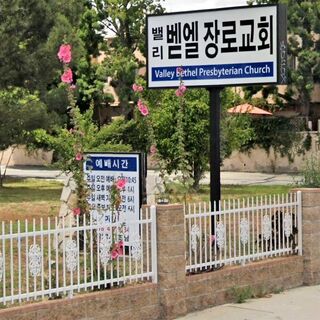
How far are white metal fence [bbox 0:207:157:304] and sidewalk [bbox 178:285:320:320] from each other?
84cm

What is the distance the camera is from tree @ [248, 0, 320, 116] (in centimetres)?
3609

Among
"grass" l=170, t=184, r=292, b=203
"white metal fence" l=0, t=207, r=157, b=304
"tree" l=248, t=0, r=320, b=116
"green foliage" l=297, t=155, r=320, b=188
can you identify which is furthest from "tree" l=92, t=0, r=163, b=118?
"white metal fence" l=0, t=207, r=157, b=304

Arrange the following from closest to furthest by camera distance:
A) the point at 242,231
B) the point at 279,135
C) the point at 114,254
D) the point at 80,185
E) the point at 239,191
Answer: the point at 114,254
the point at 80,185
the point at 242,231
the point at 239,191
the point at 279,135

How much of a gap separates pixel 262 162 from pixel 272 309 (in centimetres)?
3122

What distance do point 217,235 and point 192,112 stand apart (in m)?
15.2

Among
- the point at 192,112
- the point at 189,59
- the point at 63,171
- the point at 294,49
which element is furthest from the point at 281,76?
the point at 294,49

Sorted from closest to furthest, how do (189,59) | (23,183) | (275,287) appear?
(275,287) → (189,59) → (23,183)

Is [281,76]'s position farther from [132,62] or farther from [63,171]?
[132,62]

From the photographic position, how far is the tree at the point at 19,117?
24.2 meters

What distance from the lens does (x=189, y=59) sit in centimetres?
1070

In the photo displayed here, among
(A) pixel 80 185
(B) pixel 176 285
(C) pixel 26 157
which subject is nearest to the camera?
(B) pixel 176 285

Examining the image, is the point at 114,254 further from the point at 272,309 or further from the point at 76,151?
the point at 272,309

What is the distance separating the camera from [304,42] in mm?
36938

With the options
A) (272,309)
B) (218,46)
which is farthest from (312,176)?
(272,309)
